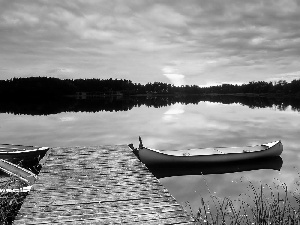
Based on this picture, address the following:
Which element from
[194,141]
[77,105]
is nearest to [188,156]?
[194,141]

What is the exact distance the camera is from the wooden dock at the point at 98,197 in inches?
284

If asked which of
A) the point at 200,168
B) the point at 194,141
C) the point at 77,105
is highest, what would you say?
the point at 77,105

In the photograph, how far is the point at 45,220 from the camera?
704 centimetres

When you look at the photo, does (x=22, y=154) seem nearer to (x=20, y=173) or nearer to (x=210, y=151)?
(x=20, y=173)

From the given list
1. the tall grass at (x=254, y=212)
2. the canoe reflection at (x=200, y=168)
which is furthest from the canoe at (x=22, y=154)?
the tall grass at (x=254, y=212)

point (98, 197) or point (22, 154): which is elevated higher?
point (98, 197)

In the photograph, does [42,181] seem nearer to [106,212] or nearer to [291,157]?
[106,212]

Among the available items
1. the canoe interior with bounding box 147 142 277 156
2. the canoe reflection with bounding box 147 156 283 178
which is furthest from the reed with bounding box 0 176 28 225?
the canoe interior with bounding box 147 142 277 156

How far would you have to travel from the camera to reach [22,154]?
18.1 meters

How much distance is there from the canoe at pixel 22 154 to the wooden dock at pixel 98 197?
5.52 metres

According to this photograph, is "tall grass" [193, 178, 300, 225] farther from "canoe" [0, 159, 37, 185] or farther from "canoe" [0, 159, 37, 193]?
"canoe" [0, 159, 37, 185]

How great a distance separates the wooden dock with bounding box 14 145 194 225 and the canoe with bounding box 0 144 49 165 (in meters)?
5.52

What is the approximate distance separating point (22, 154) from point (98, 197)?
36.2 feet

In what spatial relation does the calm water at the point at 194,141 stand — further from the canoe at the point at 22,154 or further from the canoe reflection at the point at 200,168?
the canoe at the point at 22,154
